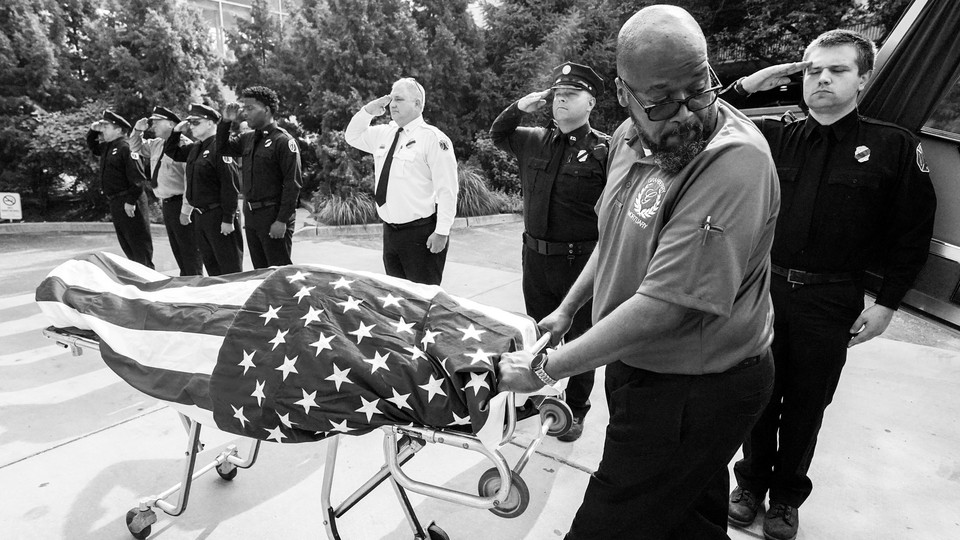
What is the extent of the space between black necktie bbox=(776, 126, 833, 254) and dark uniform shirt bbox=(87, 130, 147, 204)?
5.61 metres

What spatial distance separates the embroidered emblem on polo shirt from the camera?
1.40 metres

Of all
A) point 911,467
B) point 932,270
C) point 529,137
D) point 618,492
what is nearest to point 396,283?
point 618,492

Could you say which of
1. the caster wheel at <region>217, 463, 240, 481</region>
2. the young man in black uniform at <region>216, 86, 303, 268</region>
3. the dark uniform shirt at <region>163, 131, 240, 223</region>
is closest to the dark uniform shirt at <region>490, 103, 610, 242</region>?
the caster wheel at <region>217, 463, 240, 481</region>

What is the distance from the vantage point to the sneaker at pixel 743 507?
2.44 meters

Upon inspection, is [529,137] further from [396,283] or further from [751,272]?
[751,272]

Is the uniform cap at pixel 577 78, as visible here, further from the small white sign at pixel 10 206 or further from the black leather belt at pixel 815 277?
the small white sign at pixel 10 206

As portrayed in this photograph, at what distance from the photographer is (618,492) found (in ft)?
4.97

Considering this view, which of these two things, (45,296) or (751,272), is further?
(45,296)

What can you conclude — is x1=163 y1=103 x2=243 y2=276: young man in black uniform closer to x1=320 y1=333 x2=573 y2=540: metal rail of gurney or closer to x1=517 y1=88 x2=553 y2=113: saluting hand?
x1=517 y1=88 x2=553 y2=113: saluting hand

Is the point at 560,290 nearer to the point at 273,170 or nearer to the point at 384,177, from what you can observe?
the point at 384,177

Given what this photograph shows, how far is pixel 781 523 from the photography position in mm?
2334

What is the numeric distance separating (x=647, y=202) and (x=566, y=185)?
1712 mm

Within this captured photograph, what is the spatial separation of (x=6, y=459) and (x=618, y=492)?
9.78 ft

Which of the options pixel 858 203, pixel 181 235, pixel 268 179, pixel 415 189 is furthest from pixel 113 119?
pixel 858 203
